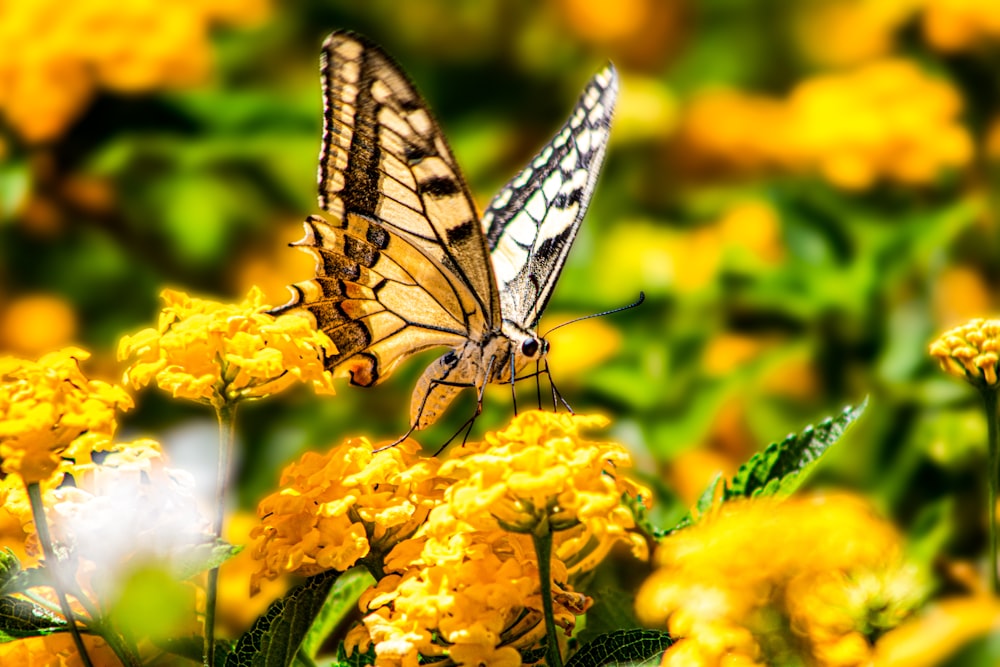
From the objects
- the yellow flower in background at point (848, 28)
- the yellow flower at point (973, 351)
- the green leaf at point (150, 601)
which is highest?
the yellow flower in background at point (848, 28)

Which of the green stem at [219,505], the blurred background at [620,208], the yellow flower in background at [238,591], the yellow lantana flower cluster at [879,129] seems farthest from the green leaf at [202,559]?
the yellow lantana flower cluster at [879,129]

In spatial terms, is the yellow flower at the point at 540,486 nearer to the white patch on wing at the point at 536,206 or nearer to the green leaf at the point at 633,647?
the green leaf at the point at 633,647

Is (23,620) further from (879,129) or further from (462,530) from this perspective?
(879,129)

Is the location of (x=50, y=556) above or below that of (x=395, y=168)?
below

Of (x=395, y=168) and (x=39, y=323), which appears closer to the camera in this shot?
(x=395, y=168)

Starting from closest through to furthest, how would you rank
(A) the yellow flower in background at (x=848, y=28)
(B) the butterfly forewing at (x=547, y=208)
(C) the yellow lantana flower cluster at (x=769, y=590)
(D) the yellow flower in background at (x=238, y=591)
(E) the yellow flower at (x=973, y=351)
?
1. (C) the yellow lantana flower cluster at (x=769, y=590)
2. (E) the yellow flower at (x=973, y=351)
3. (B) the butterfly forewing at (x=547, y=208)
4. (D) the yellow flower in background at (x=238, y=591)
5. (A) the yellow flower in background at (x=848, y=28)

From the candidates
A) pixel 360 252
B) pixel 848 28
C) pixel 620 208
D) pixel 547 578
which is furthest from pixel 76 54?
pixel 848 28
